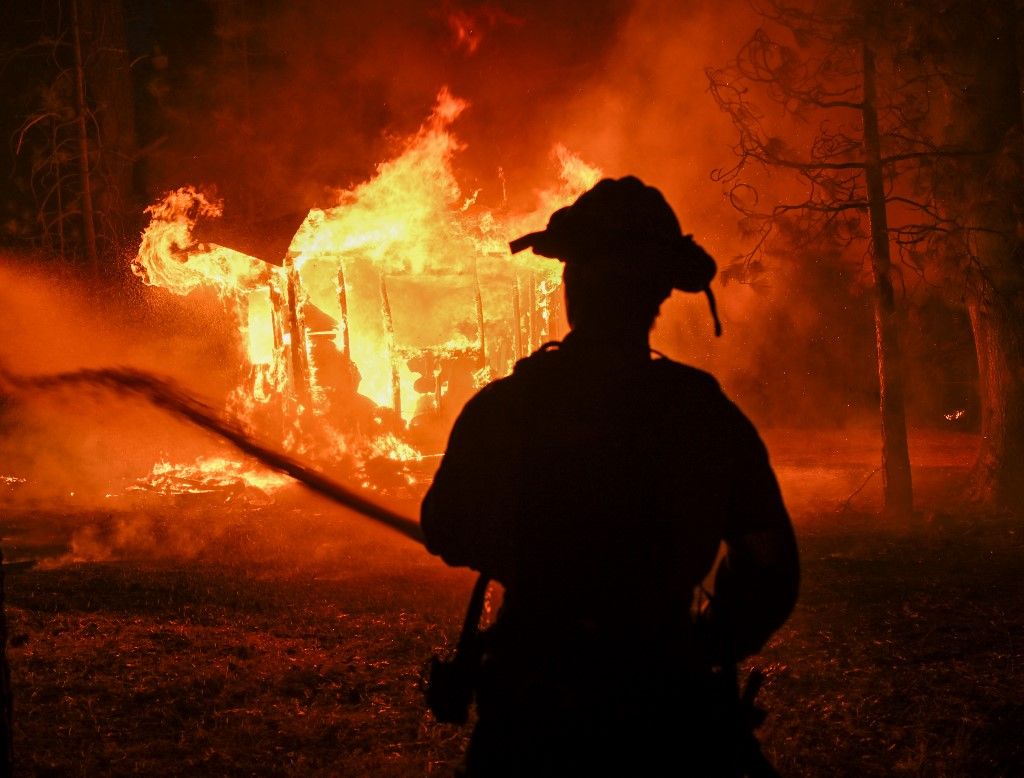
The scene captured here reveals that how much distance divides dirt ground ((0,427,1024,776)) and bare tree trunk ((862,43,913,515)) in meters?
0.51

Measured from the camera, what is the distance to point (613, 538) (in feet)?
6.98

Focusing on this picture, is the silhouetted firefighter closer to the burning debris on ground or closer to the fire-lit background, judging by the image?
the burning debris on ground

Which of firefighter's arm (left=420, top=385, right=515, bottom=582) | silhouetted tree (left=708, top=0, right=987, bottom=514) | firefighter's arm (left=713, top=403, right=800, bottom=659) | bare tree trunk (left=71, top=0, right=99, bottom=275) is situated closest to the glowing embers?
bare tree trunk (left=71, top=0, right=99, bottom=275)

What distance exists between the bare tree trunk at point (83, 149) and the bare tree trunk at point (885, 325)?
43.4 ft

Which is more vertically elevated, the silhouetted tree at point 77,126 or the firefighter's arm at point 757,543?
the silhouetted tree at point 77,126

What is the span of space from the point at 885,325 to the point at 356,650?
7172mm

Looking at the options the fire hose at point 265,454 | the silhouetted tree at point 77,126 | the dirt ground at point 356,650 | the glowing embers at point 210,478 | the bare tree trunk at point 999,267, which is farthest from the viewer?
the silhouetted tree at point 77,126

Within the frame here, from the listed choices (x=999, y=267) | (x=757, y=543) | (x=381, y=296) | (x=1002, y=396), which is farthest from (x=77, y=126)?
(x=757, y=543)

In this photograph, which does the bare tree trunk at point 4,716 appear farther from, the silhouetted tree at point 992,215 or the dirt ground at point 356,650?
the silhouetted tree at point 992,215

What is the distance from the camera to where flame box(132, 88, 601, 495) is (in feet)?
42.4

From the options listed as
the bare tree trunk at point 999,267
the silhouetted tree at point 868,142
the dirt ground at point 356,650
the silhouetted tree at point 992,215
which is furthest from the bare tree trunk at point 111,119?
the bare tree trunk at point 999,267

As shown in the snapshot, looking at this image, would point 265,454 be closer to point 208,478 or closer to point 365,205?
point 365,205

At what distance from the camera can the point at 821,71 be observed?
10422mm

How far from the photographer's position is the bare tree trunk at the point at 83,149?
53.8 feet
